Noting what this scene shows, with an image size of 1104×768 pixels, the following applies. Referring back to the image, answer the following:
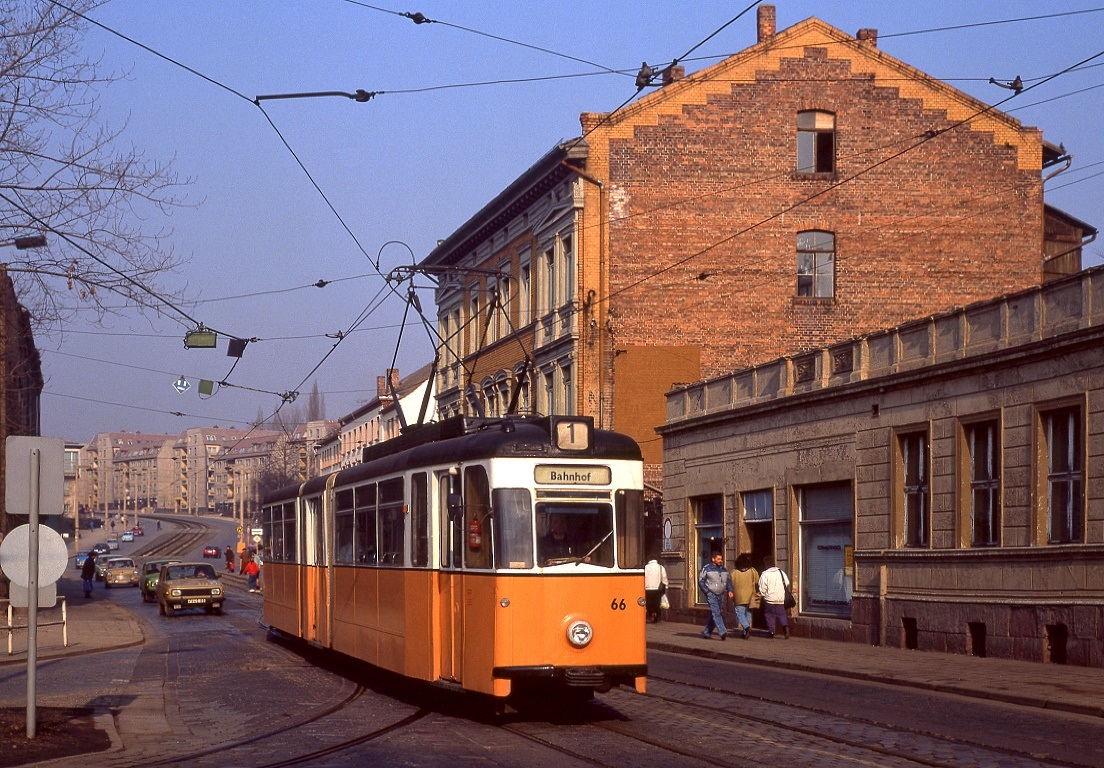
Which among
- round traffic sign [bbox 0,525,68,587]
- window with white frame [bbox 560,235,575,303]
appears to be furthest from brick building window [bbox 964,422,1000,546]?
window with white frame [bbox 560,235,575,303]

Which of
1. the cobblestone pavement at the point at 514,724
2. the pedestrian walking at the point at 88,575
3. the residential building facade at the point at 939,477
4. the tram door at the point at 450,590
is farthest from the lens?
Result: the pedestrian walking at the point at 88,575

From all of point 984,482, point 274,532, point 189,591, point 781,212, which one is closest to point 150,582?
point 189,591

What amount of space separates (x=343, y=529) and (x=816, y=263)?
77.6ft

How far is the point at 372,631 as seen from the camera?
1747 centimetres

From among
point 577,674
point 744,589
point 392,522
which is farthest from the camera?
point 744,589

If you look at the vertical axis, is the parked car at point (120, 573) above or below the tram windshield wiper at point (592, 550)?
below

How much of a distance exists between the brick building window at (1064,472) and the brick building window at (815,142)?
1913cm

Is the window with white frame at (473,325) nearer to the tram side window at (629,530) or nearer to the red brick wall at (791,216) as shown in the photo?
the red brick wall at (791,216)

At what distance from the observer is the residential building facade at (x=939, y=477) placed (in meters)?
21.5

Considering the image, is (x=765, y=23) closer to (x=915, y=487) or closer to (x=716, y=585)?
(x=915, y=487)

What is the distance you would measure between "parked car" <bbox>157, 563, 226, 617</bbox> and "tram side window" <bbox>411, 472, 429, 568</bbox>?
1125 inches

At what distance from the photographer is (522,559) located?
13.8 m

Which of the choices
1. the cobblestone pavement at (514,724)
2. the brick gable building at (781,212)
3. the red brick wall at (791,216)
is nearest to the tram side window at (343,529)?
the cobblestone pavement at (514,724)

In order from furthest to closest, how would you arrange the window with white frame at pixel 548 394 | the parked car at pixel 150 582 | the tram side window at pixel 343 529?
the parked car at pixel 150 582 → the window with white frame at pixel 548 394 → the tram side window at pixel 343 529
